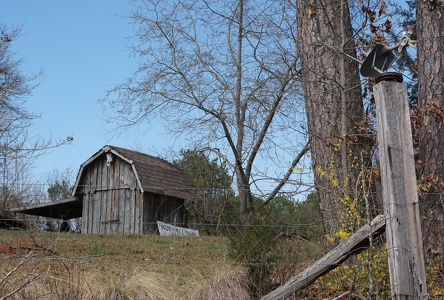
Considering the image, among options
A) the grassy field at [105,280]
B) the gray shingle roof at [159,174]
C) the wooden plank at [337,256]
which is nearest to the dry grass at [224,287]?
the grassy field at [105,280]

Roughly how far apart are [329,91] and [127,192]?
47.2 ft

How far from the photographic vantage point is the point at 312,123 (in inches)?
350

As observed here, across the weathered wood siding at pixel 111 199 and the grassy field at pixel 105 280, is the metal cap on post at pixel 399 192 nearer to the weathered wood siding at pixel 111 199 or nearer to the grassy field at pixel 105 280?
the grassy field at pixel 105 280

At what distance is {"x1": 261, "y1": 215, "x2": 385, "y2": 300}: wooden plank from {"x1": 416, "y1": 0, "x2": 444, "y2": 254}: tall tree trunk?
5.68ft

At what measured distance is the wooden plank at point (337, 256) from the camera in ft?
18.7

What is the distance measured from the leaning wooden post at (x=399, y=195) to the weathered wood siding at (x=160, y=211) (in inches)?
605

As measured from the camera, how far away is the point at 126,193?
2217 centimetres

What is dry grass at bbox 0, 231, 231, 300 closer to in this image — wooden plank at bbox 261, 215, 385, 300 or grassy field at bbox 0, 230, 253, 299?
grassy field at bbox 0, 230, 253, 299

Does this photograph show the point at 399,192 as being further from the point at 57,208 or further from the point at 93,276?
the point at 57,208

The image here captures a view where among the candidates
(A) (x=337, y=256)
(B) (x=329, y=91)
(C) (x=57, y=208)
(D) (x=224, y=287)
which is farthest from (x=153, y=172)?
(A) (x=337, y=256)

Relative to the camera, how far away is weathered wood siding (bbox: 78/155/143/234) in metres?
21.4

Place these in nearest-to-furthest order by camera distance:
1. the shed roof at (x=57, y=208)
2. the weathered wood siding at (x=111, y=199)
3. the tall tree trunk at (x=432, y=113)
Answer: the tall tree trunk at (x=432, y=113) → the weathered wood siding at (x=111, y=199) → the shed roof at (x=57, y=208)

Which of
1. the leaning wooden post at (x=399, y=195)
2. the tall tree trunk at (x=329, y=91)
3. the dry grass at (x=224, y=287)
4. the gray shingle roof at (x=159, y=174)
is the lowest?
the dry grass at (x=224, y=287)

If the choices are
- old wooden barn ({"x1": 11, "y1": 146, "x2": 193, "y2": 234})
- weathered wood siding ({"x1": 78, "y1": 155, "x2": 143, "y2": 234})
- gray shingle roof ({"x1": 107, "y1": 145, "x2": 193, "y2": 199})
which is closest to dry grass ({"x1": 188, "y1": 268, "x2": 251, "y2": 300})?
old wooden barn ({"x1": 11, "y1": 146, "x2": 193, "y2": 234})
